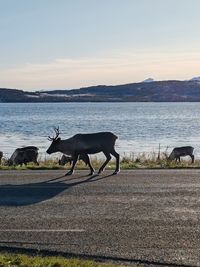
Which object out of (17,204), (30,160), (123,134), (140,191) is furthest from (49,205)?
(123,134)

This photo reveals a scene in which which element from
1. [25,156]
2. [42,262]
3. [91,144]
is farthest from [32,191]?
[25,156]

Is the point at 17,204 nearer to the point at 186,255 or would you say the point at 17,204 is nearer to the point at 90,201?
the point at 90,201

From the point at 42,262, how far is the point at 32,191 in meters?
5.77

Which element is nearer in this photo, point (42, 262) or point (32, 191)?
point (42, 262)

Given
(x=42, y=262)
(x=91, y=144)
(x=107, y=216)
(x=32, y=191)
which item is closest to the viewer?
(x=42, y=262)

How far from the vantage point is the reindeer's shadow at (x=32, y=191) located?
12117 mm

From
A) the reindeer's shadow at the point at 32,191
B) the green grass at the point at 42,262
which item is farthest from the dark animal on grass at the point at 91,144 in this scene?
the green grass at the point at 42,262

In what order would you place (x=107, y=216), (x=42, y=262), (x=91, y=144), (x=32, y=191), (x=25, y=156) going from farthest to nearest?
(x=25, y=156), (x=91, y=144), (x=32, y=191), (x=107, y=216), (x=42, y=262)

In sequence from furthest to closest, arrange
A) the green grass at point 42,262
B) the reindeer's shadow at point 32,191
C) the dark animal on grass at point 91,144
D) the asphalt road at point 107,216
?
the dark animal on grass at point 91,144
the reindeer's shadow at point 32,191
the asphalt road at point 107,216
the green grass at point 42,262

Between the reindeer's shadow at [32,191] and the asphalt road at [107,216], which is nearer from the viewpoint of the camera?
the asphalt road at [107,216]

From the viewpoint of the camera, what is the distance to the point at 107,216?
10.5 m

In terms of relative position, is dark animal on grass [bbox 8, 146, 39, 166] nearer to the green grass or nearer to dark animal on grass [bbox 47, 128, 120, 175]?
dark animal on grass [bbox 47, 128, 120, 175]

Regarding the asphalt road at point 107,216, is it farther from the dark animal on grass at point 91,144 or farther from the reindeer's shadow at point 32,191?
the dark animal on grass at point 91,144

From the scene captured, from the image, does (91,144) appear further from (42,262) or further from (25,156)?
(42,262)
